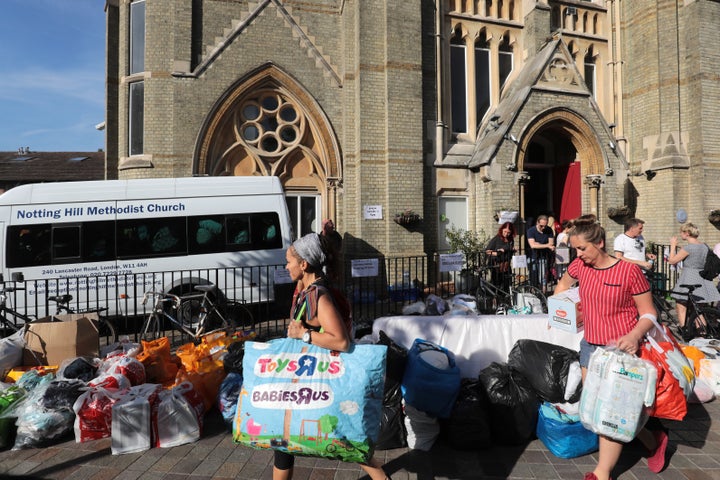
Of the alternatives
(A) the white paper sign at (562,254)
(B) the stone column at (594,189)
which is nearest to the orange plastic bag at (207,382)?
(A) the white paper sign at (562,254)

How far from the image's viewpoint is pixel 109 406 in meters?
3.74

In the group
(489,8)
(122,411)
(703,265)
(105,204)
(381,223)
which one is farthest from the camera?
(489,8)

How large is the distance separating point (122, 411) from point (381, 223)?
817 cm

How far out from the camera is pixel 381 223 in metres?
11.1

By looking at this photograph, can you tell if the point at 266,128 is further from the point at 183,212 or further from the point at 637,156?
the point at 637,156

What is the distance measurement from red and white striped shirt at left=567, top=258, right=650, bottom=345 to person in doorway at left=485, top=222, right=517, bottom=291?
567 cm

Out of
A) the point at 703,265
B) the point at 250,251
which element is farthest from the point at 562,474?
the point at 250,251

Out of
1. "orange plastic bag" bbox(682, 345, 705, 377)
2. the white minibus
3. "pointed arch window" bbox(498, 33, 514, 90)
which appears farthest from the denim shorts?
"pointed arch window" bbox(498, 33, 514, 90)

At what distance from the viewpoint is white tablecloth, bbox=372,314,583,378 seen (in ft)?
14.3

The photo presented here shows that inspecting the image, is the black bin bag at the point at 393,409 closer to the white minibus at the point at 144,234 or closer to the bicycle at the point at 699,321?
the white minibus at the point at 144,234

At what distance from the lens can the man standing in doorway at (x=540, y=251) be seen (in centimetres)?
870

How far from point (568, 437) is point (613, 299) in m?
1.24

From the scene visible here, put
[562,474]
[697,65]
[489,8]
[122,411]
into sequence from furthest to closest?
1. [489,8]
2. [697,65]
3. [122,411]
4. [562,474]

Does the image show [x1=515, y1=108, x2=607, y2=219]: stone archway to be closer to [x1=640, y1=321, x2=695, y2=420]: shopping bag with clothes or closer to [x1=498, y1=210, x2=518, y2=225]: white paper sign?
[x1=498, y1=210, x2=518, y2=225]: white paper sign
